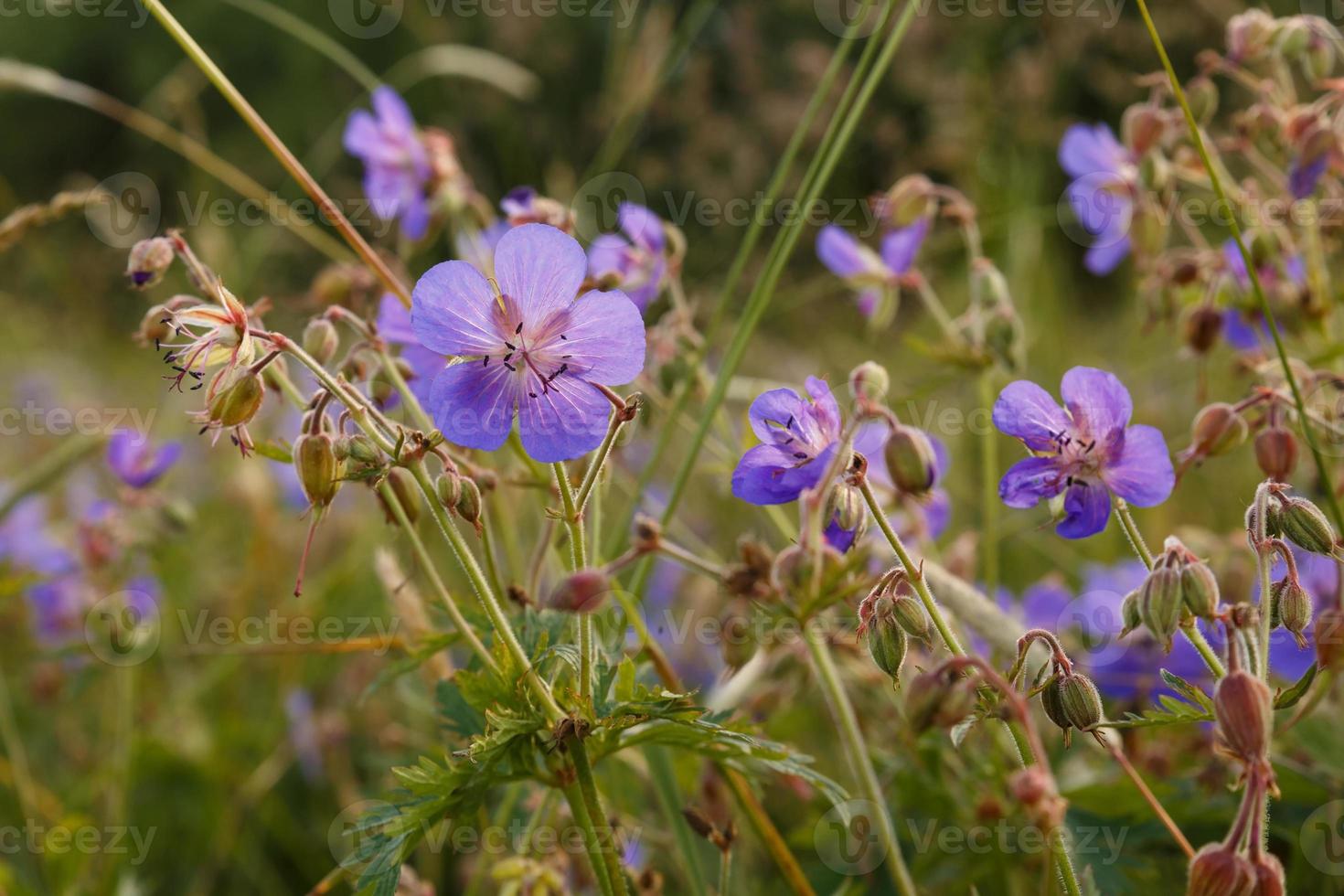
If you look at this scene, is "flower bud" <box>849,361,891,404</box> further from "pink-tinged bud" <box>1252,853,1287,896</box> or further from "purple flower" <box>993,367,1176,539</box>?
"pink-tinged bud" <box>1252,853,1287,896</box>

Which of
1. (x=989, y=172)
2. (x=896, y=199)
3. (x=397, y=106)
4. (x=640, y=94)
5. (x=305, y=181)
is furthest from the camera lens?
(x=989, y=172)

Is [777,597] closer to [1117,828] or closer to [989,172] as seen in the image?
[1117,828]

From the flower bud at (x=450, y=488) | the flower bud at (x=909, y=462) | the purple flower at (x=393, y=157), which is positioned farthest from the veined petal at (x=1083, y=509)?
the purple flower at (x=393, y=157)

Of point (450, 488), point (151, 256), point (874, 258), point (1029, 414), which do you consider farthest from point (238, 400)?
point (874, 258)

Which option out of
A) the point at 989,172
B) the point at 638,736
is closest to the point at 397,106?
the point at 638,736

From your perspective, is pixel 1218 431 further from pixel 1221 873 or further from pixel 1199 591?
pixel 1221 873

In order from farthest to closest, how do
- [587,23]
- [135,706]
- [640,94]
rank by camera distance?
[587,23], [135,706], [640,94]
